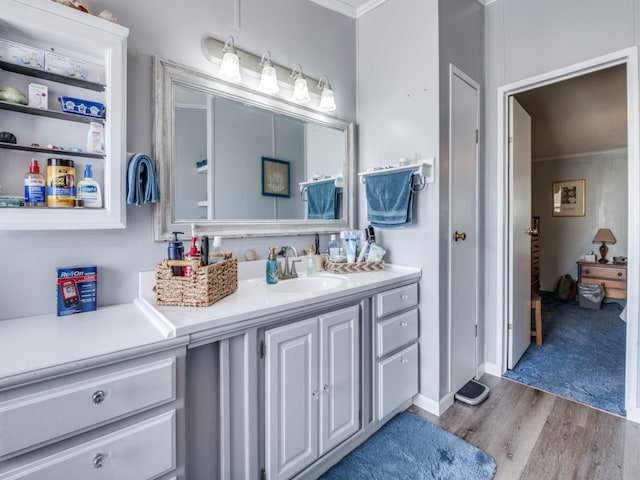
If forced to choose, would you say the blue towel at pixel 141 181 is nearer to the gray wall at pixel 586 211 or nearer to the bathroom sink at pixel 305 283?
the bathroom sink at pixel 305 283

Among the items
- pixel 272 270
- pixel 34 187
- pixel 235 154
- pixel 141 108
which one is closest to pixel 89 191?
pixel 34 187

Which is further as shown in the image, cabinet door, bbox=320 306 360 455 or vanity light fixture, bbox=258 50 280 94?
vanity light fixture, bbox=258 50 280 94

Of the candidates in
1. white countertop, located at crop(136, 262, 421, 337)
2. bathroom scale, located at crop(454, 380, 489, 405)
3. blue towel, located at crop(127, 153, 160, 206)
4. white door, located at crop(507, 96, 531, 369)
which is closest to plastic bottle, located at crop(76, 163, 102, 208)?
blue towel, located at crop(127, 153, 160, 206)

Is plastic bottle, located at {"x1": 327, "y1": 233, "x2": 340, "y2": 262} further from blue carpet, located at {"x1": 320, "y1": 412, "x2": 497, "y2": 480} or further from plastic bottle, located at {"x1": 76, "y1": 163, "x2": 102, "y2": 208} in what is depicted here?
plastic bottle, located at {"x1": 76, "y1": 163, "x2": 102, "y2": 208}

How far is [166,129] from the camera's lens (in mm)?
1411

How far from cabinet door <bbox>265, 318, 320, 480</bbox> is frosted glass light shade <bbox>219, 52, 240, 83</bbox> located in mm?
1221

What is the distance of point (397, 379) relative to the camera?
5.78ft

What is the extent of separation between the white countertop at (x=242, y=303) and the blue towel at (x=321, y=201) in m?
0.52

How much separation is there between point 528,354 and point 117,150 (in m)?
3.18

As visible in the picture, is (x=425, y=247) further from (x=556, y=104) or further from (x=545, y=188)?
(x=545, y=188)

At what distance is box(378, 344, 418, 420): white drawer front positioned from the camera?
167 centimetres

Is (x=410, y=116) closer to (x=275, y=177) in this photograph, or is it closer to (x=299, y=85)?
(x=299, y=85)

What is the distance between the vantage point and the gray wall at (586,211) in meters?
4.47

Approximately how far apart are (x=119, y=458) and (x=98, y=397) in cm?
19
